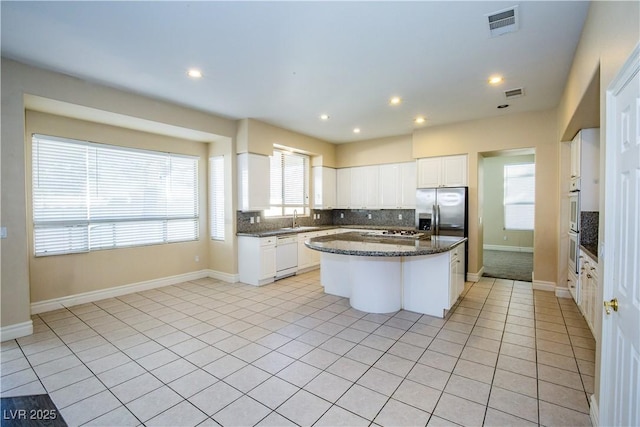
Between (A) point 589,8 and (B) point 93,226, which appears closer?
(A) point 589,8

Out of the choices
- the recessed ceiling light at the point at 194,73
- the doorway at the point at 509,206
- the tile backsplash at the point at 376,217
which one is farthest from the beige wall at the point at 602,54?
the doorway at the point at 509,206

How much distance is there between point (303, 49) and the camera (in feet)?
9.80

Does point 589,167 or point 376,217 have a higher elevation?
point 589,167

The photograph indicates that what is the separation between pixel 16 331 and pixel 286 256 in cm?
371

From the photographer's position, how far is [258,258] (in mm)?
5230

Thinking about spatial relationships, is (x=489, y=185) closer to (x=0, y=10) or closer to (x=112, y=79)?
(x=112, y=79)

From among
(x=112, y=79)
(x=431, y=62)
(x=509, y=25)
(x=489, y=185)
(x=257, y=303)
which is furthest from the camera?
(x=489, y=185)

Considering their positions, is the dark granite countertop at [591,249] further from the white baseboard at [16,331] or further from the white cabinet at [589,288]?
the white baseboard at [16,331]

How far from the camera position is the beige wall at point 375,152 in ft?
21.7

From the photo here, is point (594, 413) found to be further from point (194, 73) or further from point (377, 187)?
point (377, 187)

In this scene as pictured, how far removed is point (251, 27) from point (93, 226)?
150 inches

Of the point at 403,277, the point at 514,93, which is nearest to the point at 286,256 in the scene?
the point at 403,277

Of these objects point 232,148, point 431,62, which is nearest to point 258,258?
point 232,148

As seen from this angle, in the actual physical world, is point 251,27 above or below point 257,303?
above
